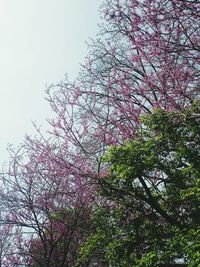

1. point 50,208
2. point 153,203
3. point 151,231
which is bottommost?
point 151,231

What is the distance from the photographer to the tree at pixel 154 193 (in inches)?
203

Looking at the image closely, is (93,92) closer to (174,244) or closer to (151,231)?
(151,231)

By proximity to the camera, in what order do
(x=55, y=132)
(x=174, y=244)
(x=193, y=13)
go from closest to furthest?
(x=174, y=244), (x=193, y=13), (x=55, y=132)

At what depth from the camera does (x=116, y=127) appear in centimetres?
800

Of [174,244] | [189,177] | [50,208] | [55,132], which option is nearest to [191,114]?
[189,177]

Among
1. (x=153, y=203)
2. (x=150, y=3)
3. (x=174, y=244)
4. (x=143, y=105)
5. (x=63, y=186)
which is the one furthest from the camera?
(x=63, y=186)

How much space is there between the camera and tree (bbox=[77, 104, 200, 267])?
516cm

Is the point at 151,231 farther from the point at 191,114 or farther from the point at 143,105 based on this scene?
the point at 143,105

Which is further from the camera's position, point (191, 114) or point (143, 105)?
point (143, 105)

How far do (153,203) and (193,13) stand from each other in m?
3.17

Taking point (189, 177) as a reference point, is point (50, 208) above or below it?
above

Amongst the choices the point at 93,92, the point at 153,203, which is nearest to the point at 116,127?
the point at 93,92

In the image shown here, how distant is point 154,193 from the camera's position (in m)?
6.12

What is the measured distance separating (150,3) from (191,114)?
233 centimetres
